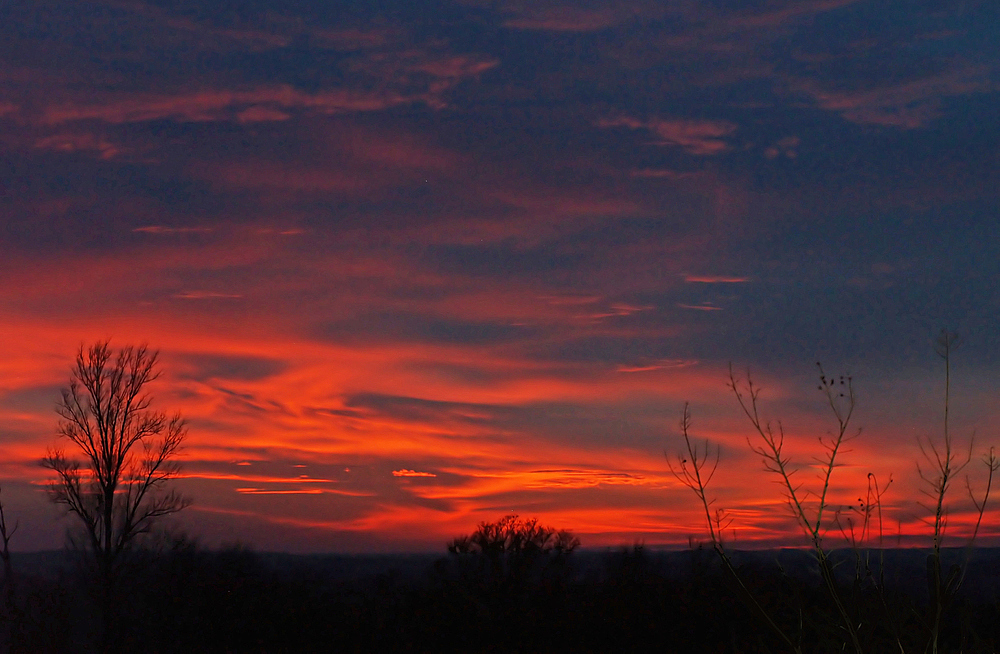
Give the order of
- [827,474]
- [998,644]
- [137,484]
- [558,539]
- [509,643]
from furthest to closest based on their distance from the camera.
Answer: [137,484]
[558,539]
[509,643]
[998,644]
[827,474]

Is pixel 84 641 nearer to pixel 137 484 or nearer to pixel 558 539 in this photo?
pixel 137 484

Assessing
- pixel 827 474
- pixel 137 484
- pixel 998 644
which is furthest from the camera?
pixel 137 484

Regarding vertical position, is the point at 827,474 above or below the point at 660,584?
above

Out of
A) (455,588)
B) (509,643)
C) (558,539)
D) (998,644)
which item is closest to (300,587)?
(455,588)

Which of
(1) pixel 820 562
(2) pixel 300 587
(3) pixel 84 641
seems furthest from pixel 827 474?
(3) pixel 84 641

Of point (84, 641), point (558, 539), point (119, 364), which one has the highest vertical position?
point (119, 364)

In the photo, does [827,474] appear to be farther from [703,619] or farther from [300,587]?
[300,587]

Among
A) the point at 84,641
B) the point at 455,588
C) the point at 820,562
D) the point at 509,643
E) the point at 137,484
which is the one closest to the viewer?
the point at 820,562

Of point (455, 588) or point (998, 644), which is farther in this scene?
point (455, 588)

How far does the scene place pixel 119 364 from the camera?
29.8 metres

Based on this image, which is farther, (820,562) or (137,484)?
(137,484)

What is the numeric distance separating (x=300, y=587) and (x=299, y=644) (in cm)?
134

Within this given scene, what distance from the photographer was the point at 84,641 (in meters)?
26.5

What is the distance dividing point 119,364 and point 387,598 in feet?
63.3
